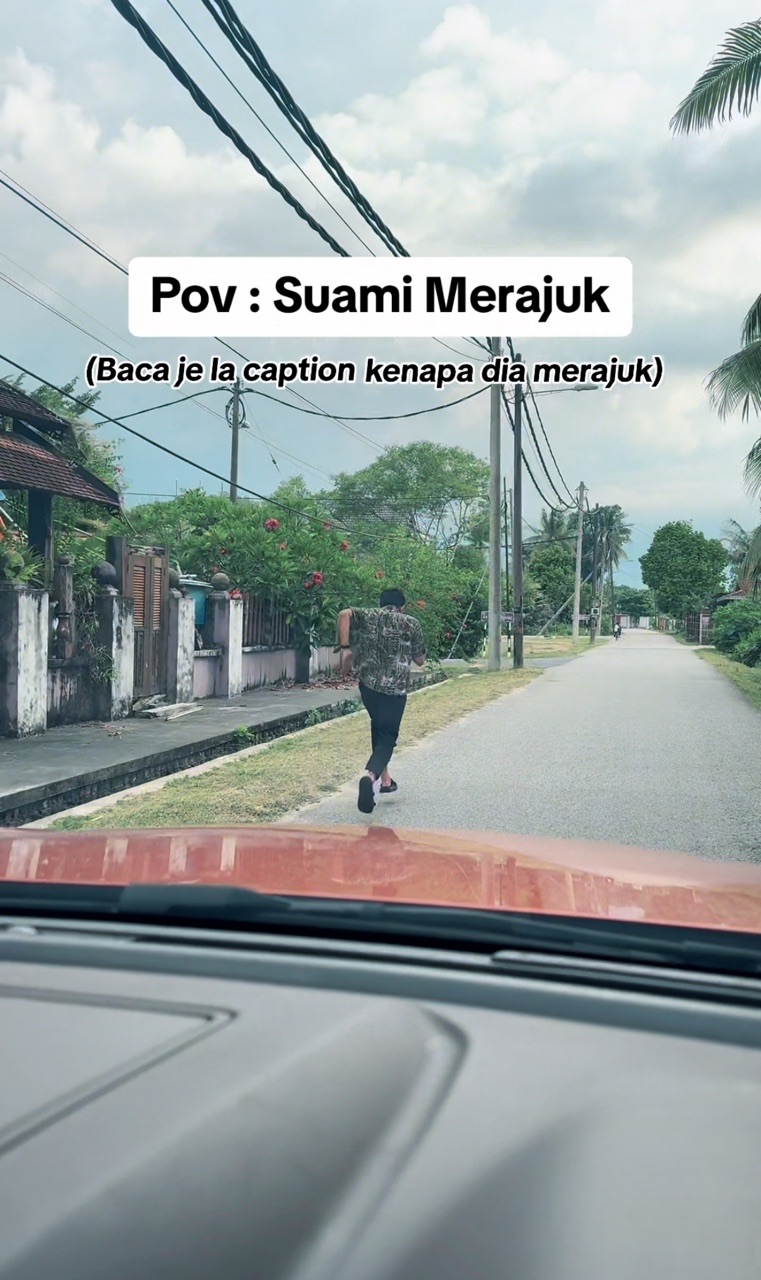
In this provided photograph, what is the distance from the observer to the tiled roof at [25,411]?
13961mm

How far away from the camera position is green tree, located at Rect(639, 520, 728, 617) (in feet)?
263

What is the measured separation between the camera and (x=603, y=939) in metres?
2.04

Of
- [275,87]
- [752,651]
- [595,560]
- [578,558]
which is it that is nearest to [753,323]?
[275,87]

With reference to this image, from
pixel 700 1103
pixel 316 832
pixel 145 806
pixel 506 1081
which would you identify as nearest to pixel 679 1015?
pixel 700 1103

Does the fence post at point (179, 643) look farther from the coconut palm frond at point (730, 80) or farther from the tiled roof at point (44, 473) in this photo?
the coconut palm frond at point (730, 80)

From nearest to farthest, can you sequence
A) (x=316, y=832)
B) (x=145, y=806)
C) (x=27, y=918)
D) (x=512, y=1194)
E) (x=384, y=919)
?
(x=512, y=1194), (x=384, y=919), (x=27, y=918), (x=316, y=832), (x=145, y=806)

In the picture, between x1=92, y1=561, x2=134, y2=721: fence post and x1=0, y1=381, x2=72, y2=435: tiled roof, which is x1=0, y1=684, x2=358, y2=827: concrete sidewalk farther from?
x1=0, y1=381, x2=72, y2=435: tiled roof

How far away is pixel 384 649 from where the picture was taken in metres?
8.31

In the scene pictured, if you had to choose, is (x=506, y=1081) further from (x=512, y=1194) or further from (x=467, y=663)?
(x=467, y=663)

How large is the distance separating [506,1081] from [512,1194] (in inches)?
8.2

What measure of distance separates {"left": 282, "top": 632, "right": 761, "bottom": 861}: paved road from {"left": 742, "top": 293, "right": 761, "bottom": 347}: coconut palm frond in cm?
547

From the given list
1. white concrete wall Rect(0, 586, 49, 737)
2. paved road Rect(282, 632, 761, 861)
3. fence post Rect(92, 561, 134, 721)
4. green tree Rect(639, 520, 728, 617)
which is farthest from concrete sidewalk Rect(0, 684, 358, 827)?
green tree Rect(639, 520, 728, 617)

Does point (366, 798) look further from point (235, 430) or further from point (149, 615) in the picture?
point (235, 430)

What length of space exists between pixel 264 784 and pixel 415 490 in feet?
186
